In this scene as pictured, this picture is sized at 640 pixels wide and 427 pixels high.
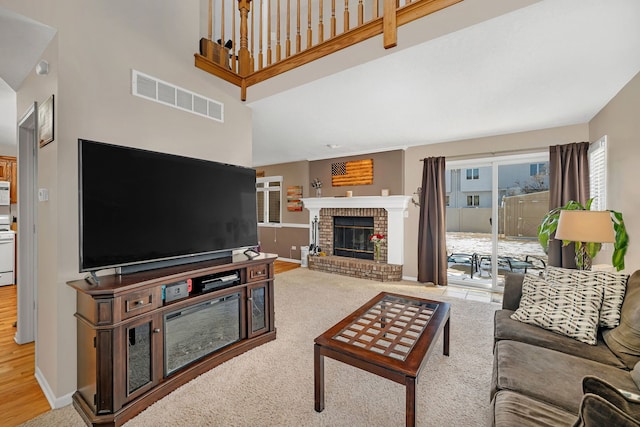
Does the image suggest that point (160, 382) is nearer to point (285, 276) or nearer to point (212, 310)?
point (212, 310)

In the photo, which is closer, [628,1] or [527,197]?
[628,1]

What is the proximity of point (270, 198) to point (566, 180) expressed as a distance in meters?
5.97

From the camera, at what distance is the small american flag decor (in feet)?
19.1

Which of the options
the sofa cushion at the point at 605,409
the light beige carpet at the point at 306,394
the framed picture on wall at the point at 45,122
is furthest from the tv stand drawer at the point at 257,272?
the sofa cushion at the point at 605,409

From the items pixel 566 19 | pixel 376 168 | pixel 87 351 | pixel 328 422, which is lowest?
pixel 328 422

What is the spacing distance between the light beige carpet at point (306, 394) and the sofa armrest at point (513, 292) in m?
0.52

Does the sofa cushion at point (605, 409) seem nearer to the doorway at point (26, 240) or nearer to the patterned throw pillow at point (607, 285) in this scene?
the patterned throw pillow at point (607, 285)

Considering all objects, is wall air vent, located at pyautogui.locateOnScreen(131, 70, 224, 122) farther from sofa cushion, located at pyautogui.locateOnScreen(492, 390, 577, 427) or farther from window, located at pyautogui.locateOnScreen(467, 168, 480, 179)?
window, located at pyautogui.locateOnScreen(467, 168, 480, 179)

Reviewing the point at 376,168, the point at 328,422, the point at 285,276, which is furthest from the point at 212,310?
the point at 376,168

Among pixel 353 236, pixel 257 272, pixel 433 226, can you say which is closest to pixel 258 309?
pixel 257 272

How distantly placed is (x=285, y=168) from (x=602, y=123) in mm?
5696

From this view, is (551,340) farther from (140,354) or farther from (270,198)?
(270,198)

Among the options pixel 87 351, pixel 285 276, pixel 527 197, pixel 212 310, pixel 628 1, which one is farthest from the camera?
pixel 285 276

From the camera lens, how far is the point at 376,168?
571cm
